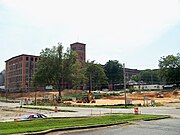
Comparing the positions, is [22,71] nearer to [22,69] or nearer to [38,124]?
[22,69]

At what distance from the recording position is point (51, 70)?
105m

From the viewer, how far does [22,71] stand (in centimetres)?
15638

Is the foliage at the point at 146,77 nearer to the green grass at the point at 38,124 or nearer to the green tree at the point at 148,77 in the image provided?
the green tree at the point at 148,77

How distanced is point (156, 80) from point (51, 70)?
105 metres

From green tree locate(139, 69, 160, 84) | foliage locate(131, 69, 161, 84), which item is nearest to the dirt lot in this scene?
foliage locate(131, 69, 161, 84)

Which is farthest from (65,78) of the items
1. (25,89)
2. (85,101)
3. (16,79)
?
(16,79)

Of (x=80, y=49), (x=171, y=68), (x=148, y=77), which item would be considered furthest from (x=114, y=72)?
(x=171, y=68)

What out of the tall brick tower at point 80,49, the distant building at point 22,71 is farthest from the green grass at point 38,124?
the tall brick tower at point 80,49

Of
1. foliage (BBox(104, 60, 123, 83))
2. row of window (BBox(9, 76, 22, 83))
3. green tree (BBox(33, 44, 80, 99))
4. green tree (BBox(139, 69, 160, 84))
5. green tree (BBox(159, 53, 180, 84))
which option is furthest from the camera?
green tree (BBox(139, 69, 160, 84))

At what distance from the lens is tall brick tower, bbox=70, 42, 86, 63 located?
568ft

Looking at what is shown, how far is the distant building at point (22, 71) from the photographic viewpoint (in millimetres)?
156000

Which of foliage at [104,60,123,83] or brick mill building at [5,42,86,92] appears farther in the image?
foliage at [104,60,123,83]

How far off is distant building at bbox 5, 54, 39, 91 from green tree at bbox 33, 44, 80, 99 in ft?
146

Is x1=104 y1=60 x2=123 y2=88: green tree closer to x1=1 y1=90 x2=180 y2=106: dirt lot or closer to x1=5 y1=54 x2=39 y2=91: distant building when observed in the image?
x1=1 y1=90 x2=180 y2=106: dirt lot
